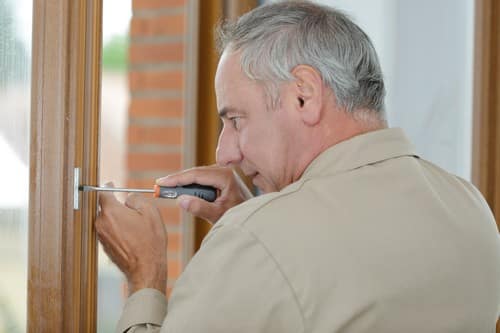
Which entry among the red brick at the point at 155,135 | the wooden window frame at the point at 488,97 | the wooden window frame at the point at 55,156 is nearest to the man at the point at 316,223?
the wooden window frame at the point at 55,156

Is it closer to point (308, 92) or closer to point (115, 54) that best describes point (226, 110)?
point (308, 92)

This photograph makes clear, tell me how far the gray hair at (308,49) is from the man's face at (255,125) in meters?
0.02

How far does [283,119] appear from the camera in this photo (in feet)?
3.15

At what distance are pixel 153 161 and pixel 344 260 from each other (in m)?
0.68

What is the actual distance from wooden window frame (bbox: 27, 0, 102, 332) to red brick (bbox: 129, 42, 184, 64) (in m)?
0.29

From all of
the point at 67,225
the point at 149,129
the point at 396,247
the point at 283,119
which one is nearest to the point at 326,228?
the point at 396,247

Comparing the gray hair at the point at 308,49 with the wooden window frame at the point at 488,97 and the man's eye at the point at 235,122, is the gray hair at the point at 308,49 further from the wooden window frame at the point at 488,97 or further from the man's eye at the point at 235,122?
the wooden window frame at the point at 488,97

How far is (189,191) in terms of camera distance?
1.21 meters

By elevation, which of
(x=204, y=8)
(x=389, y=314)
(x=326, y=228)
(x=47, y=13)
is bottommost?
(x=389, y=314)

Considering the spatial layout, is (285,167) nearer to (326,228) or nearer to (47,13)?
(326,228)

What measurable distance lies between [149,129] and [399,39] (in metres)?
0.63

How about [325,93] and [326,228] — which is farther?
[325,93]

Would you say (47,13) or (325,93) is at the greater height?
(47,13)

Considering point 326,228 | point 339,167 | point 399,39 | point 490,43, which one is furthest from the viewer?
point 399,39
